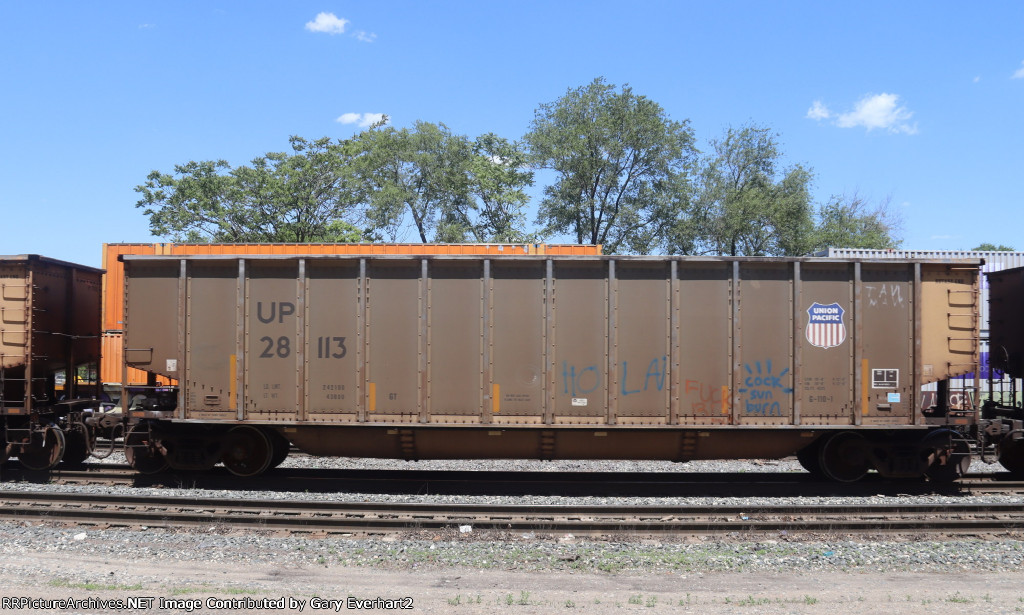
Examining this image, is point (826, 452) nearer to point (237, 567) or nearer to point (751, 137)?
point (237, 567)

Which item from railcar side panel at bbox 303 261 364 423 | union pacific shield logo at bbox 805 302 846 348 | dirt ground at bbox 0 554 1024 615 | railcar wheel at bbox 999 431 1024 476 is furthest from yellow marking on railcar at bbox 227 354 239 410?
railcar wheel at bbox 999 431 1024 476

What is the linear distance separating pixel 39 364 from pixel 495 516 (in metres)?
8.58

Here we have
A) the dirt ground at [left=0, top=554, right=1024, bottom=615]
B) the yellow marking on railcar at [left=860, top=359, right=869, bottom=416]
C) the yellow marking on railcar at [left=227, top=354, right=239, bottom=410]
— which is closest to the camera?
the dirt ground at [left=0, top=554, right=1024, bottom=615]

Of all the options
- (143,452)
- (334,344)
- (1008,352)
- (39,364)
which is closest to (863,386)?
(1008,352)

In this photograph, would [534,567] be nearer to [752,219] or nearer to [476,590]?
[476,590]

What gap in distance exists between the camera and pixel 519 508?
8.98 m

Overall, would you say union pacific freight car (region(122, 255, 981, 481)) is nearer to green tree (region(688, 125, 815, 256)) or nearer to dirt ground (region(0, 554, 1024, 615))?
dirt ground (region(0, 554, 1024, 615))

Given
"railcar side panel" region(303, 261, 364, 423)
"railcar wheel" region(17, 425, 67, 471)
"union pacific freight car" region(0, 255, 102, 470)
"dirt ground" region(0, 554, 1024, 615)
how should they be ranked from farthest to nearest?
"railcar wheel" region(17, 425, 67, 471) < "union pacific freight car" region(0, 255, 102, 470) < "railcar side panel" region(303, 261, 364, 423) < "dirt ground" region(0, 554, 1024, 615)

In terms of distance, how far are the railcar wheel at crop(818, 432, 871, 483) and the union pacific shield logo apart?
5.25ft

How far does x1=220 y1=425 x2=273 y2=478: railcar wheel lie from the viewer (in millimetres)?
10750

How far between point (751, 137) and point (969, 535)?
44407 millimetres

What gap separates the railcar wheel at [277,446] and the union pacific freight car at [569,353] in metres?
0.41

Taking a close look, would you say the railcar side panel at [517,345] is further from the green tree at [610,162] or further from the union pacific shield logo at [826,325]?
the green tree at [610,162]

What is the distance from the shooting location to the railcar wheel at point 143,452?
34.7 ft
